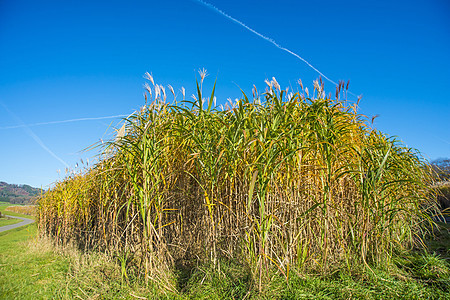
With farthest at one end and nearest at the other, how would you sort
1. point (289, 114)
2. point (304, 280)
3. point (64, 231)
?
point (64, 231) < point (289, 114) < point (304, 280)

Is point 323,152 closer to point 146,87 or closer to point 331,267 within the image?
point 331,267

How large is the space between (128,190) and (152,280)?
88 cm

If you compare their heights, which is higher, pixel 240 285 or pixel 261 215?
pixel 261 215

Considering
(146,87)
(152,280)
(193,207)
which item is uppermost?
(146,87)

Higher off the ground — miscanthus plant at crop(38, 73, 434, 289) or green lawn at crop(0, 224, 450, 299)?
miscanthus plant at crop(38, 73, 434, 289)

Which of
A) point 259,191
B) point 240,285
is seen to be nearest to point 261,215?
point 259,191

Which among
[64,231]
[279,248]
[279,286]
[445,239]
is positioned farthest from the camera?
[64,231]

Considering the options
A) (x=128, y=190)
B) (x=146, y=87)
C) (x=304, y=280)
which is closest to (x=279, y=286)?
(x=304, y=280)

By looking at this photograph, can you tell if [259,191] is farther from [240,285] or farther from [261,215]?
[240,285]

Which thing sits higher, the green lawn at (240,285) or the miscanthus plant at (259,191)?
the miscanthus plant at (259,191)

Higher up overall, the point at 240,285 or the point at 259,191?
the point at 259,191

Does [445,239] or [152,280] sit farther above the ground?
[445,239]

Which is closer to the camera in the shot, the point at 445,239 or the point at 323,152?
the point at 323,152

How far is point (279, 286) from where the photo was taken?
1794 millimetres
